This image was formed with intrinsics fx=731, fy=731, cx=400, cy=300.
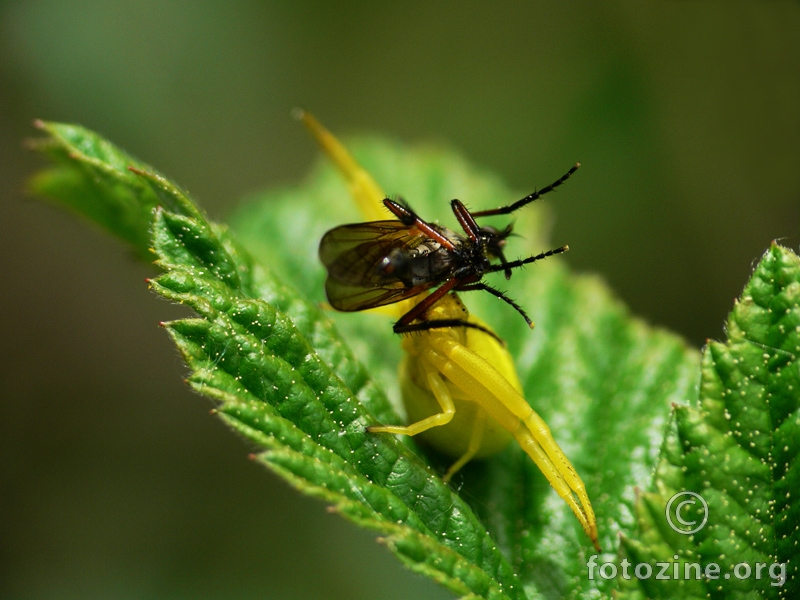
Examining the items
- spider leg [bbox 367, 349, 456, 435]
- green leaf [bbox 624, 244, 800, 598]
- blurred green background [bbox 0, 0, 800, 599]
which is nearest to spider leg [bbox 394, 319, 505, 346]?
spider leg [bbox 367, 349, 456, 435]

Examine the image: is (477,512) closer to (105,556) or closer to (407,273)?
(407,273)

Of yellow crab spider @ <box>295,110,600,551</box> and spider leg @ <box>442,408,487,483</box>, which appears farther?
spider leg @ <box>442,408,487,483</box>

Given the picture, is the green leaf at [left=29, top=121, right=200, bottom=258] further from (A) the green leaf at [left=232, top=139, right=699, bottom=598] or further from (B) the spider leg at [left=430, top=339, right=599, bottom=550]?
(B) the spider leg at [left=430, top=339, right=599, bottom=550]

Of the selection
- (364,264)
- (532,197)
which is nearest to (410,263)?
(364,264)

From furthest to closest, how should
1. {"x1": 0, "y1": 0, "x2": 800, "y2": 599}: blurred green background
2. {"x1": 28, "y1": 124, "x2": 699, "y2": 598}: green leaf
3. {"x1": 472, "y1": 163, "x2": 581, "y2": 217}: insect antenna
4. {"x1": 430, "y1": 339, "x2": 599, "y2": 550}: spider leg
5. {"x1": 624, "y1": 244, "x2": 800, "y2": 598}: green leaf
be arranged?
{"x1": 0, "y1": 0, "x2": 800, "y2": 599}: blurred green background → {"x1": 472, "y1": 163, "x2": 581, "y2": 217}: insect antenna → {"x1": 430, "y1": 339, "x2": 599, "y2": 550}: spider leg → {"x1": 28, "y1": 124, "x2": 699, "y2": 598}: green leaf → {"x1": 624, "y1": 244, "x2": 800, "y2": 598}: green leaf

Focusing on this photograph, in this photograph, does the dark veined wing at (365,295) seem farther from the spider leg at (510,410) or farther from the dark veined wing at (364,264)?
the spider leg at (510,410)

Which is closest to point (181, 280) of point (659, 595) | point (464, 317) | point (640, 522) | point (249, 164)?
point (464, 317)
